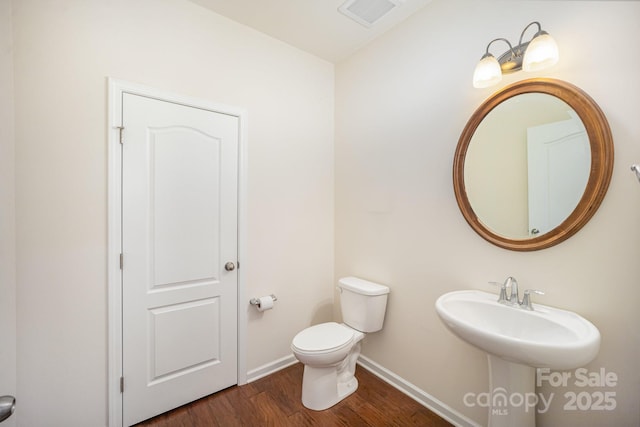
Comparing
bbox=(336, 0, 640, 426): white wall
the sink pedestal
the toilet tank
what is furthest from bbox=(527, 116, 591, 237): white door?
the toilet tank

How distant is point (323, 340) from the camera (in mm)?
1840

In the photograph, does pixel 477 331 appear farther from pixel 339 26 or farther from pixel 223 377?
pixel 339 26

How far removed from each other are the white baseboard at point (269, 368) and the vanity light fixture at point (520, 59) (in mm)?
2337

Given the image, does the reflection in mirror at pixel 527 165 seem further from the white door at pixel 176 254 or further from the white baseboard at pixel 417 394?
the white door at pixel 176 254

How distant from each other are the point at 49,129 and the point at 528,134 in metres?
2.45

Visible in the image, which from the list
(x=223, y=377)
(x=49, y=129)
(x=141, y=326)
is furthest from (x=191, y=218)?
(x=223, y=377)

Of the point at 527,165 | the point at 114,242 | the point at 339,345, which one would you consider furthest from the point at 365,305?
the point at 114,242

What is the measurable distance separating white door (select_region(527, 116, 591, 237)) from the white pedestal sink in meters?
0.40

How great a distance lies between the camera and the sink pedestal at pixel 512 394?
4.08 ft

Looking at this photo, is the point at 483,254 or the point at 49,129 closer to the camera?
the point at 49,129

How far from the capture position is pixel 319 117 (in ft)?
8.21

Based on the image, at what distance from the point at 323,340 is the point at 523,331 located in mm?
1108

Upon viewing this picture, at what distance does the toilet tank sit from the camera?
6.66 feet

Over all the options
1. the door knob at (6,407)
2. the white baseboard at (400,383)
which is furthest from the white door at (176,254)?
the door knob at (6,407)
